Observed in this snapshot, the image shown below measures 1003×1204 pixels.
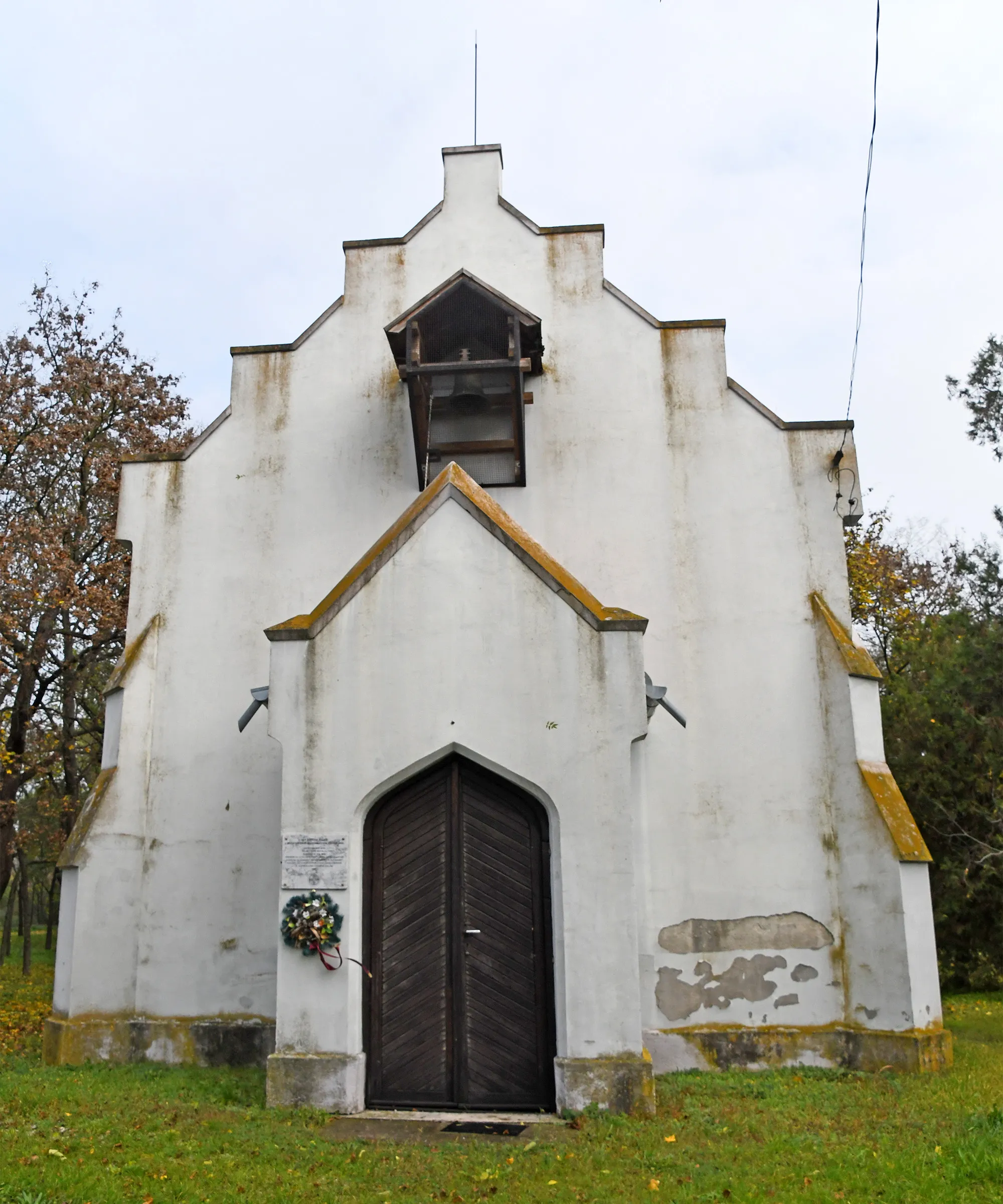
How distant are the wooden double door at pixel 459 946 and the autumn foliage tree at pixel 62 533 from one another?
12136 millimetres

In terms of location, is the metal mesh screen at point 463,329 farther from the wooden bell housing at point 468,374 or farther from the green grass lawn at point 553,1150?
the green grass lawn at point 553,1150

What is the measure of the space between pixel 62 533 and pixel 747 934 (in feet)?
50.3

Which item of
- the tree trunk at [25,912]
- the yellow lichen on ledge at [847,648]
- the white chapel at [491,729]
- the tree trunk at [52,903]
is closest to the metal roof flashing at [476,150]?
the white chapel at [491,729]

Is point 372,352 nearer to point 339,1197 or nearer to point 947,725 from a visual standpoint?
point 339,1197

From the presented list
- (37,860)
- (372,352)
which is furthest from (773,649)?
(37,860)

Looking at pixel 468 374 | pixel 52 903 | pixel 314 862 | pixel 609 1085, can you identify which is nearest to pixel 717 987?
pixel 609 1085

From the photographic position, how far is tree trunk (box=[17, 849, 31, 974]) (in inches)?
1102

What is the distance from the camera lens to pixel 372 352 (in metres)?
12.6

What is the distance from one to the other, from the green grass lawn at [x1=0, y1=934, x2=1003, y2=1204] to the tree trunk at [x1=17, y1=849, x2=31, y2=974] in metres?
20.0

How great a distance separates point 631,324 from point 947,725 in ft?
34.7

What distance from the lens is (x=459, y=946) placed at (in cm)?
891

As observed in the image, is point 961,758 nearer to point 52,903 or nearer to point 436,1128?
point 436,1128

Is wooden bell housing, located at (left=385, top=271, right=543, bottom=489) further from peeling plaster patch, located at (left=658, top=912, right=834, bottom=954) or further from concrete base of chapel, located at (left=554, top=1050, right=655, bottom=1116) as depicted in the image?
concrete base of chapel, located at (left=554, top=1050, right=655, bottom=1116)

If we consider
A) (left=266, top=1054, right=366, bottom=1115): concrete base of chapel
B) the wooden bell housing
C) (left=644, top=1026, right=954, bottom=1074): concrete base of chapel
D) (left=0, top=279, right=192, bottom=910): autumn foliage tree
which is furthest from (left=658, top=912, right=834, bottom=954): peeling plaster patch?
(left=0, top=279, right=192, bottom=910): autumn foliage tree
